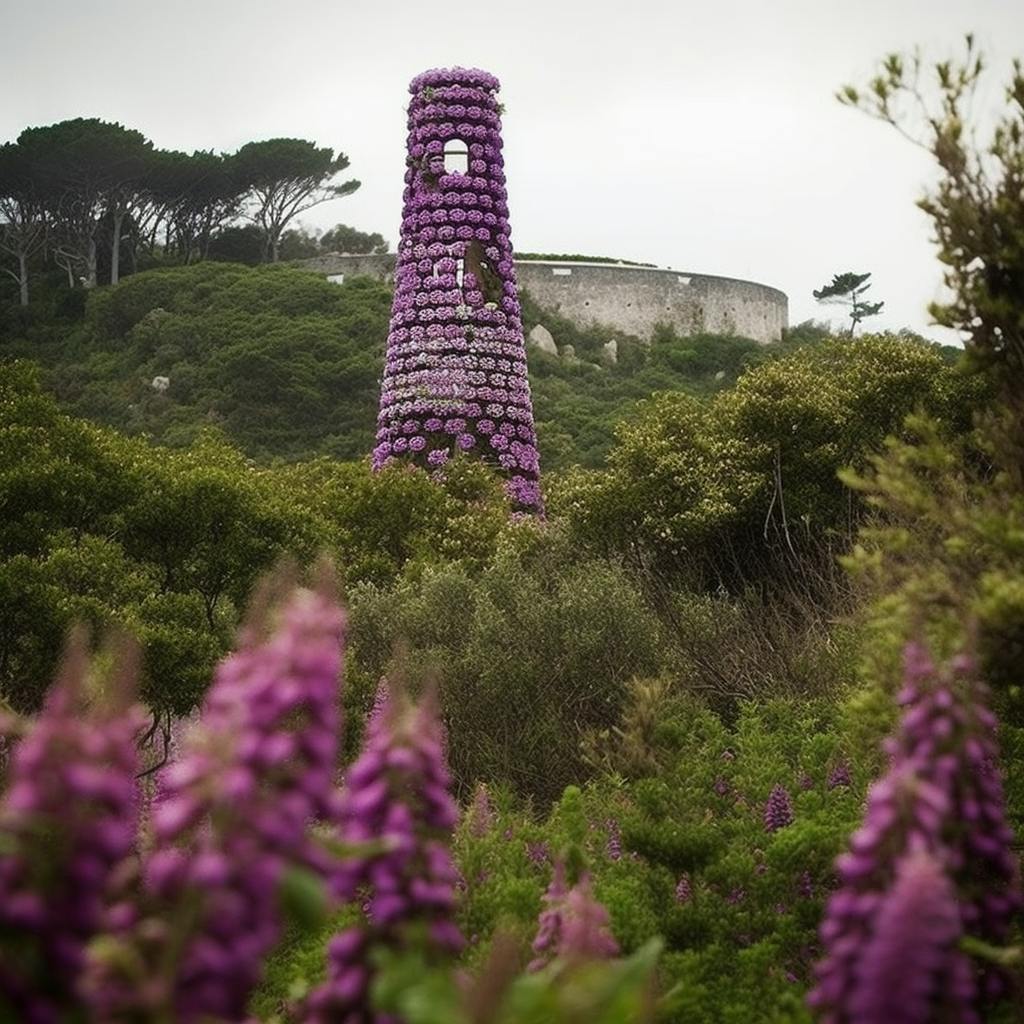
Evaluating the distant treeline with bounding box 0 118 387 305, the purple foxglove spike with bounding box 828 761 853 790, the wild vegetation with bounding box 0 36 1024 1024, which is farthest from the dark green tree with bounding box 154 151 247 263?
the purple foxglove spike with bounding box 828 761 853 790

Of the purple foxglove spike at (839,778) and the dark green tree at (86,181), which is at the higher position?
the dark green tree at (86,181)

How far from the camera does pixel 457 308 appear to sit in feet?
86.8

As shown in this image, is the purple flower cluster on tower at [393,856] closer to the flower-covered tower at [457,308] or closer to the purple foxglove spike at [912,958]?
the purple foxglove spike at [912,958]

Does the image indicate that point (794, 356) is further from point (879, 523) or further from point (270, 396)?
point (270, 396)

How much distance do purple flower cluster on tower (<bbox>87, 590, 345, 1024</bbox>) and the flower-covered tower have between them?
22468 mm

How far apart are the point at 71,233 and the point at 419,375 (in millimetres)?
42536

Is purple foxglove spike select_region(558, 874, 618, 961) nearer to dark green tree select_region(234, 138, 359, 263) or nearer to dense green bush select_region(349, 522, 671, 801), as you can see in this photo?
dense green bush select_region(349, 522, 671, 801)

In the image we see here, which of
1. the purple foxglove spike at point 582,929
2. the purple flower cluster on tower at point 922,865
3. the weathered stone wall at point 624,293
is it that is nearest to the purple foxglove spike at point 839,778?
the purple foxglove spike at point 582,929

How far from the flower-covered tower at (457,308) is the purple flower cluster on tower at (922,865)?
855 inches

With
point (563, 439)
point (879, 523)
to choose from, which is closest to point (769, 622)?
point (879, 523)

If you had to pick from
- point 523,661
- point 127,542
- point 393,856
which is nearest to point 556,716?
point 523,661

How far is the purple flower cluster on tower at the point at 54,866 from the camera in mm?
3002

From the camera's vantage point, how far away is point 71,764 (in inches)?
123

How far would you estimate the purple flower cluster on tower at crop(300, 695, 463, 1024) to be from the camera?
3504 millimetres
